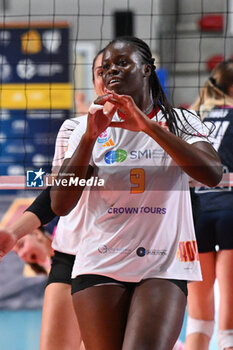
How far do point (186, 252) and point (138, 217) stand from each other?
0.19 metres

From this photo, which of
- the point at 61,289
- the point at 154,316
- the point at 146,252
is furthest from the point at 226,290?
the point at 154,316

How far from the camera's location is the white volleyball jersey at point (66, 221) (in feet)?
8.54

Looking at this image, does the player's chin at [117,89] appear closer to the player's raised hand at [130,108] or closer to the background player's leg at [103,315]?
the player's raised hand at [130,108]

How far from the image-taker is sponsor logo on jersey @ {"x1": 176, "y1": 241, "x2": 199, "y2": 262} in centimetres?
216

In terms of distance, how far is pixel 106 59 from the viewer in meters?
2.24

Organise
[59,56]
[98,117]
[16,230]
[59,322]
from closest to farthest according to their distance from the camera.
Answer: [98,117] → [16,230] → [59,322] → [59,56]

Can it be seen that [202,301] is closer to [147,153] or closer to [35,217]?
[35,217]

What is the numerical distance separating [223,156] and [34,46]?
526 centimetres

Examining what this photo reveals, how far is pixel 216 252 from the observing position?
3.49m

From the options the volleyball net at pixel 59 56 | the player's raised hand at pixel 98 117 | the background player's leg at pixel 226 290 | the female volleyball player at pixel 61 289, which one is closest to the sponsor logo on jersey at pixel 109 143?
the player's raised hand at pixel 98 117

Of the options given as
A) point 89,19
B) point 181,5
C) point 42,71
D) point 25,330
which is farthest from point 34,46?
point 25,330

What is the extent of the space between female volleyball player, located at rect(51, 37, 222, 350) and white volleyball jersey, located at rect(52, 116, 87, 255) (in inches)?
11.1

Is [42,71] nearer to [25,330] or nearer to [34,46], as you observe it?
[34,46]

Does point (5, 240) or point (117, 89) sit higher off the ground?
point (117, 89)
